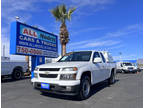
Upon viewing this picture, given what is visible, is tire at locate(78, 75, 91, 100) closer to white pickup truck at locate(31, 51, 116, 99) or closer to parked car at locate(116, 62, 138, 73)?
white pickup truck at locate(31, 51, 116, 99)

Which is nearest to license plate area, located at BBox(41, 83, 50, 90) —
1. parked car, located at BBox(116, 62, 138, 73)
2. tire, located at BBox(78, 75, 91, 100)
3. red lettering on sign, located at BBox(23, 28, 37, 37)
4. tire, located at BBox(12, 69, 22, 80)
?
tire, located at BBox(78, 75, 91, 100)

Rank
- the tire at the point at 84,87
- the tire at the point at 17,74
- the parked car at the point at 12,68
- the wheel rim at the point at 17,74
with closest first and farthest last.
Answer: the tire at the point at 84,87, the parked car at the point at 12,68, the tire at the point at 17,74, the wheel rim at the point at 17,74

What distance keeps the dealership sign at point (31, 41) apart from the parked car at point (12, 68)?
162cm

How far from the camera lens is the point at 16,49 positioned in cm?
986

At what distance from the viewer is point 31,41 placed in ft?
37.2

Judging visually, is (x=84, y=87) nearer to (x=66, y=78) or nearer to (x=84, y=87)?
(x=84, y=87)

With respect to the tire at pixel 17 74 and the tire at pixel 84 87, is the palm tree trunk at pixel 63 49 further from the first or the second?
the tire at pixel 84 87

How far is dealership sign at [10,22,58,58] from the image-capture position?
9.99 metres

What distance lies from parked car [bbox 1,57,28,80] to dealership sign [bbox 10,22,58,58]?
162cm

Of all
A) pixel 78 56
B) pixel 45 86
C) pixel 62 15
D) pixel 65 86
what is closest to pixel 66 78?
pixel 65 86

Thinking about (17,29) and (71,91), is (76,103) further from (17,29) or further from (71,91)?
(17,29)

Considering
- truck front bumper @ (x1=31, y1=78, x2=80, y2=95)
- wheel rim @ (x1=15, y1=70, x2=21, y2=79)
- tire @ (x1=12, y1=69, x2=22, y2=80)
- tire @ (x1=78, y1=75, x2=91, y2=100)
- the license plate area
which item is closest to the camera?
truck front bumper @ (x1=31, y1=78, x2=80, y2=95)

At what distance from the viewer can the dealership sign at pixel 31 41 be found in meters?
9.99

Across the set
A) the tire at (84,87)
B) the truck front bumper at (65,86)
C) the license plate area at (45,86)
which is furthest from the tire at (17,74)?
the tire at (84,87)
